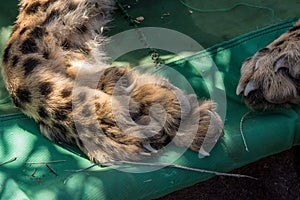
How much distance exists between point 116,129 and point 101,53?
0.76 metres

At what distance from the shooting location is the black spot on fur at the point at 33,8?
272 centimetres

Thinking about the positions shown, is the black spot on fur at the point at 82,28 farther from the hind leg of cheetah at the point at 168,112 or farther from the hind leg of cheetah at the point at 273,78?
the hind leg of cheetah at the point at 273,78

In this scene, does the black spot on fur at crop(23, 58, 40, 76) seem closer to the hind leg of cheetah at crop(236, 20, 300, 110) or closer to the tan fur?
the tan fur

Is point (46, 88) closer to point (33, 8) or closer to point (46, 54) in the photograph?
point (46, 54)

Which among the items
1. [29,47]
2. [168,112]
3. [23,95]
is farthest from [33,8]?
[168,112]

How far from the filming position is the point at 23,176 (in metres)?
2.34

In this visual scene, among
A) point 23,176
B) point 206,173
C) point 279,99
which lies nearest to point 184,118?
point 206,173

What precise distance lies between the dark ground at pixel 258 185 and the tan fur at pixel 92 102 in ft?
2.21

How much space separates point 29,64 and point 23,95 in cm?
16

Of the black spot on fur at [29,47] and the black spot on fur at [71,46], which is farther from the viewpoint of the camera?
the black spot on fur at [71,46]

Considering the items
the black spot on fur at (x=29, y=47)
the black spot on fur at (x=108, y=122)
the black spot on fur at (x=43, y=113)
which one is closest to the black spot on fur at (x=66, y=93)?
the black spot on fur at (x=43, y=113)

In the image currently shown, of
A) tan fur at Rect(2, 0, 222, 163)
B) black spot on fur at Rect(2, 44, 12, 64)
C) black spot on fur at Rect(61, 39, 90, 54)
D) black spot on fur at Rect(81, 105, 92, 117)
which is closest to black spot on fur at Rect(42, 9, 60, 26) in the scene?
tan fur at Rect(2, 0, 222, 163)

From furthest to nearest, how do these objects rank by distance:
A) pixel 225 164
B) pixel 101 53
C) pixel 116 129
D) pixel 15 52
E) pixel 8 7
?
pixel 8 7, pixel 101 53, pixel 15 52, pixel 225 164, pixel 116 129

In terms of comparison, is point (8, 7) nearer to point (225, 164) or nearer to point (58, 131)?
point (58, 131)
